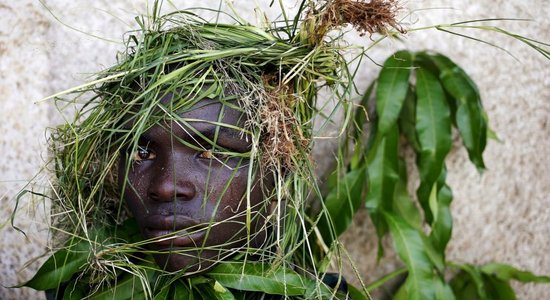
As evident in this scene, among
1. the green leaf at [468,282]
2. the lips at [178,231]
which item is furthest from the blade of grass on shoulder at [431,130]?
the lips at [178,231]

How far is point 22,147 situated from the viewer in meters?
1.57

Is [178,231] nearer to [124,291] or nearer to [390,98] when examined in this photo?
[124,291]

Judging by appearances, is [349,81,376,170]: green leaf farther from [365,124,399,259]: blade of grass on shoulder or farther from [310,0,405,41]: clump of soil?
[310,0,405,41]: clump of soil

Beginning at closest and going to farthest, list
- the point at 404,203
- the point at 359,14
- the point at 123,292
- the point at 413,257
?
the point at 359,14, the point at 123,292, the point at 413,257, the point at 404,203

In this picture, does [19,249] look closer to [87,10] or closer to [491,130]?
[87,10]

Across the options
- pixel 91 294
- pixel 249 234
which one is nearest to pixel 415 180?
pixel 249 234

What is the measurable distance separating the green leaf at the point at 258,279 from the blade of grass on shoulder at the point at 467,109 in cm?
53

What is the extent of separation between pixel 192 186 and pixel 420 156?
0.59 metres

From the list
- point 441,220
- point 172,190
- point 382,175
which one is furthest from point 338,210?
point 172,190

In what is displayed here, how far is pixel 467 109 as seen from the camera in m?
1.55

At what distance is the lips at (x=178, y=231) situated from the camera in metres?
1.13

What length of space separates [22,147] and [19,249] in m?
0.19

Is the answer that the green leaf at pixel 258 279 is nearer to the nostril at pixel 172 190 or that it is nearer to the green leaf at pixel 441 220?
the nostril at pixel 172 190

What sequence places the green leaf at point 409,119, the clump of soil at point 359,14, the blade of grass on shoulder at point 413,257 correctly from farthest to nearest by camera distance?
1. the green leaf at point 409,119
2. the blade of grass on shoulder at point 413,257
3. the clump of soil at point 359,14
